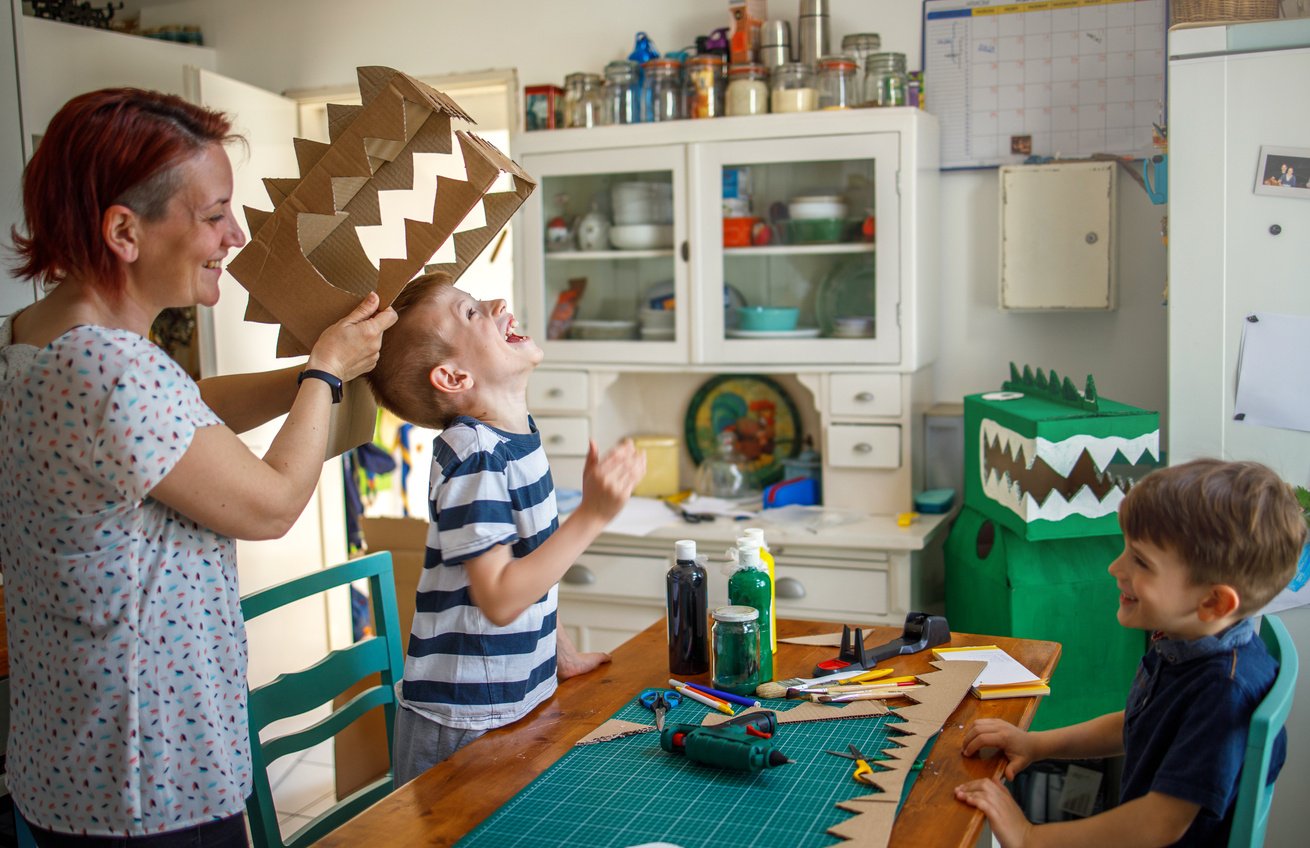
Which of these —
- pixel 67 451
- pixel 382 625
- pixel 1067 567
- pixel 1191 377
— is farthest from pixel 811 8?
pixel 67 451

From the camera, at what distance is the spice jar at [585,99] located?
3113 mm

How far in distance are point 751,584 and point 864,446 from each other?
4.72ft

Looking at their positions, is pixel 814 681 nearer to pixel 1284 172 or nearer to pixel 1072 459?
pixel 1072 459

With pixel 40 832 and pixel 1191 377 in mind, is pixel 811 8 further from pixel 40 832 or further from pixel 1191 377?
pixel 40 832

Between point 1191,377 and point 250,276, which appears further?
point 1191,377

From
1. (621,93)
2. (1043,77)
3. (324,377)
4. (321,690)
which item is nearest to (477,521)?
(324,377)

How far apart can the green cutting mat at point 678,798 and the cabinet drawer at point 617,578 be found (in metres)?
1.55

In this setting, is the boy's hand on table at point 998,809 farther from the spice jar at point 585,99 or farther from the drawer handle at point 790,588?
the spice jar at point 585,99

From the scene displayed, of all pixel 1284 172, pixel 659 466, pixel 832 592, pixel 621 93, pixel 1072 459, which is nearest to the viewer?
pixel 1284 172

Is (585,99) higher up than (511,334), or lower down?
higher up

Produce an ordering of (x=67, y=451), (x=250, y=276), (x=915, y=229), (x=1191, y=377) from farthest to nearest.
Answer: (x=915, y=229), (x=1191, y=377), (x=250, y=276), (x=67, y=451)

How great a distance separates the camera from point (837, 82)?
115 inches

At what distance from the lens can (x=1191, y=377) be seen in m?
2.29

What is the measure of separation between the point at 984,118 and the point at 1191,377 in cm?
102
